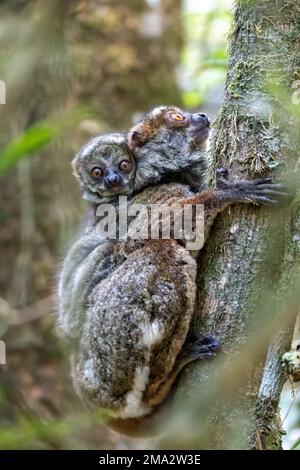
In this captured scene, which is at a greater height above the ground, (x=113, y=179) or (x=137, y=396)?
(x=113, y=179)

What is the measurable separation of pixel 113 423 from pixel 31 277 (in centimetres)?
455

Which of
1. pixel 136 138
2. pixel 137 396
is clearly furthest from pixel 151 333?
pixel 136 138

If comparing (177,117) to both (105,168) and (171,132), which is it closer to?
(171,132)

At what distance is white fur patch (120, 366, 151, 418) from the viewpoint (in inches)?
197

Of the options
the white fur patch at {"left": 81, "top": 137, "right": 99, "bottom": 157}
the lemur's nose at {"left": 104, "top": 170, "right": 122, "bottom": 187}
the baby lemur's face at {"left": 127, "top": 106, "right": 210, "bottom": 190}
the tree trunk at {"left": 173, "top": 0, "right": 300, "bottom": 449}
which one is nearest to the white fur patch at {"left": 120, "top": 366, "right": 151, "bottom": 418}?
the tree trunk at {"left": 173, "top": 0, "right": 300, "bottom": 449}

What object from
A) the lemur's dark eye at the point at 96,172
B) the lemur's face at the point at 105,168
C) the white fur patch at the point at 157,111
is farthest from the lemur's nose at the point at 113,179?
the white fur patch at the point at 157,111

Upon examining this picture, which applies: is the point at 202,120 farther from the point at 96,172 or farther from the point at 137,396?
the point at 137,396

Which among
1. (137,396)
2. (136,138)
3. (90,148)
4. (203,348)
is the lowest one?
(137,396)

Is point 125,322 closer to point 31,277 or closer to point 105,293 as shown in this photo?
point 105,293

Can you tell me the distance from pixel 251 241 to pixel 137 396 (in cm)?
146

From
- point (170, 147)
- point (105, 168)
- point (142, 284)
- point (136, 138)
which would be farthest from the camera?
point (105, 168)

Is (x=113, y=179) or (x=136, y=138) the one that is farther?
(x=136, y=138)

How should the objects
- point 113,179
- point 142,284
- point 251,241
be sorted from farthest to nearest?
point 113,179 < point 142,284 < point 251,241

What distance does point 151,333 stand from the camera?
16.1 feet
